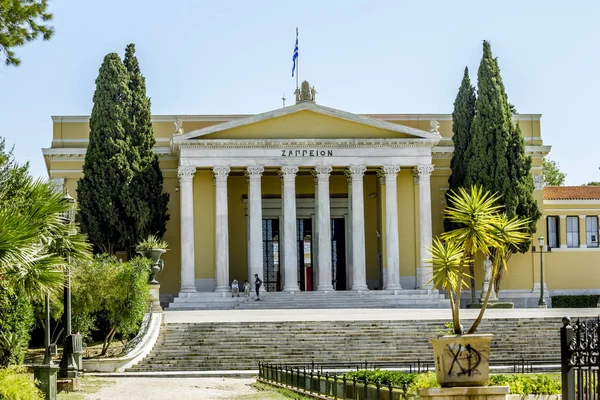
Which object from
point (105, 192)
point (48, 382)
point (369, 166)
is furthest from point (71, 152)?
point (48, 382)

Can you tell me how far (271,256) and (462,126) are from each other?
12311mm

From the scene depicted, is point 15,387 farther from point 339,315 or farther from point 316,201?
point 316,201

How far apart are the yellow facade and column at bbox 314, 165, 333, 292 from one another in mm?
1608

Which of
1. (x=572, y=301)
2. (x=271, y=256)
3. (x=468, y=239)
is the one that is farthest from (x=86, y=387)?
(x=572, y=301)

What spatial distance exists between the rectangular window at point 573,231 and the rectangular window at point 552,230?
70 cm

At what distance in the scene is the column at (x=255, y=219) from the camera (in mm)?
55531

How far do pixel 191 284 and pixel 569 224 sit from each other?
21.7 m

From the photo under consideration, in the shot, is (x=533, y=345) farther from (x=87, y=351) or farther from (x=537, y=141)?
(x=537, y=141)

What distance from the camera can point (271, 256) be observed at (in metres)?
60.2

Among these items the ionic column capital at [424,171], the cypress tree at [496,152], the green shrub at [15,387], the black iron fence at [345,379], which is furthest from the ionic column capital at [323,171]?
the green shrub at [15,387]

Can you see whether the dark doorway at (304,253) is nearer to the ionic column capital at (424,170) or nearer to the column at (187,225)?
the column at (187,225)

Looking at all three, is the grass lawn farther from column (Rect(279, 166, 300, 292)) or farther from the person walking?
column (Rect(279, 166, 300, 292))

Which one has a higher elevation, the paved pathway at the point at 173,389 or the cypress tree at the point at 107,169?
the cypress tree at the point at 107,169

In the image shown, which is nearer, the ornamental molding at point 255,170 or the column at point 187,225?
the column at point 187,225
